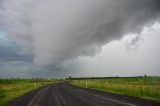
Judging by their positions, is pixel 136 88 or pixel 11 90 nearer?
pixel 136 88

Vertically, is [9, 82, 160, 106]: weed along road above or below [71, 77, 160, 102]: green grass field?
below

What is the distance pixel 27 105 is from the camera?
21969 mm

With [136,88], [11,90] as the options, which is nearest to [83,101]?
[136,88]

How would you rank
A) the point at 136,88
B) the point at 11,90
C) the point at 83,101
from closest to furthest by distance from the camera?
1. the point at 83,101
2. the point at 136,88
3. the point at 11,90

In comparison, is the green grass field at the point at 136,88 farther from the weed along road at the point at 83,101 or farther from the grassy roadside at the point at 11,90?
the grassy roadside at the point at 11,90

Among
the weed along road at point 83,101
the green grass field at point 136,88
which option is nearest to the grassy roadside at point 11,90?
the weed along road at point 83,101

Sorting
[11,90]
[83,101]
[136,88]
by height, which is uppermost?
[11,90]

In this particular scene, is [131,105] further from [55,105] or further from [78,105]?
[55,105]

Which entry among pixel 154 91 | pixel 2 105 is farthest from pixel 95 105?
pixel 154 91

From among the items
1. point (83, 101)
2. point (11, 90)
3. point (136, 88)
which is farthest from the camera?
point (11, 90)

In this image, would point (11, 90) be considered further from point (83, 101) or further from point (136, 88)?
point (83, 101)

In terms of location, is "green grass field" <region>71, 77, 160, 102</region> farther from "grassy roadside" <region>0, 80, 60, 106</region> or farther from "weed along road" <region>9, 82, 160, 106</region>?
"grassy roadside" <region>0, 80, 60, 106</region>

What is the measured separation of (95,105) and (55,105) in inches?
124

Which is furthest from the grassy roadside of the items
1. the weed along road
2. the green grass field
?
the green grass field
